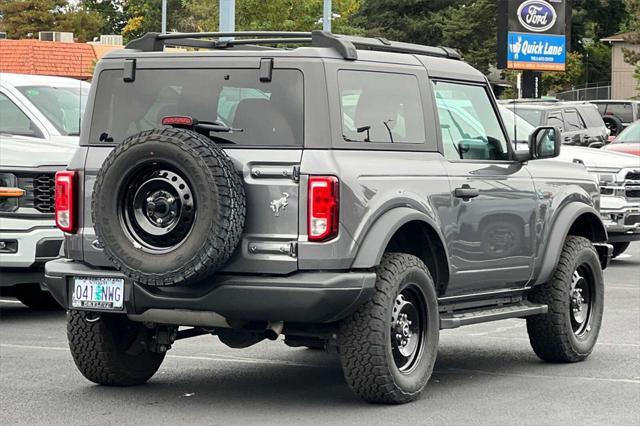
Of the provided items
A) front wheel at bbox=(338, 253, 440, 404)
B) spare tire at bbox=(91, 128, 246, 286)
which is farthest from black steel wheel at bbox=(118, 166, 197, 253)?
front wheel at bbox=(338, 253, 440, 404)

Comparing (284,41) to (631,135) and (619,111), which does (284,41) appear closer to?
(631,135)

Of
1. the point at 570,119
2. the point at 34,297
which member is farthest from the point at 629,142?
the point at 34,297

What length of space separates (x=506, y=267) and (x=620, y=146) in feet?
45.0

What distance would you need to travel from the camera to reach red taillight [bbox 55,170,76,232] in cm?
853

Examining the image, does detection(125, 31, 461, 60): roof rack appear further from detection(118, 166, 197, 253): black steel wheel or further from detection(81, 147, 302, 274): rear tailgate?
detection(118, 166, 197, 253): black steel wheel

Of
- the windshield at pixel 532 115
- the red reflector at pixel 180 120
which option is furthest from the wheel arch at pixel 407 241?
the windshield at pixel 532 115

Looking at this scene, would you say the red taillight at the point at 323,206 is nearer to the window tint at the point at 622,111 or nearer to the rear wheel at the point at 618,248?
the rear wheel at the point at 618,248

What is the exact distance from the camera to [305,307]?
7.74 metres

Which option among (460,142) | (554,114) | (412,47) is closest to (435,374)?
(460,142)

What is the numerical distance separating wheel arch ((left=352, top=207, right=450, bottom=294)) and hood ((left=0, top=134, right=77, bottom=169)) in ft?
14.7

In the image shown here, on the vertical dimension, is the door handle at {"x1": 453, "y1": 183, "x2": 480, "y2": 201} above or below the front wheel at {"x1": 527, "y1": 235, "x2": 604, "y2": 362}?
above

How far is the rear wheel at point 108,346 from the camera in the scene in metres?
8.70

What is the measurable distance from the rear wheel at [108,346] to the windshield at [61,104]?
15.2 feet

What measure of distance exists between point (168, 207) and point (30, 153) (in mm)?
4679
